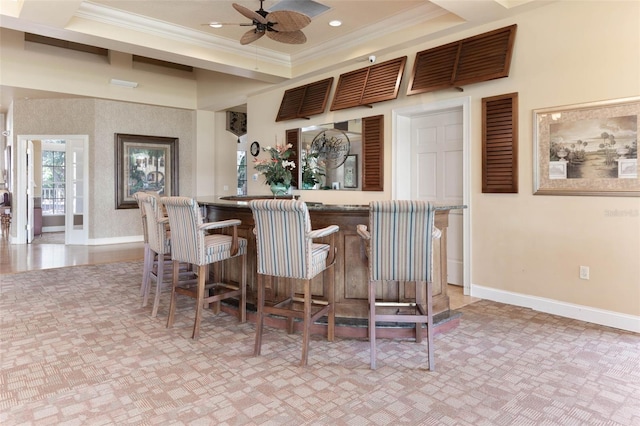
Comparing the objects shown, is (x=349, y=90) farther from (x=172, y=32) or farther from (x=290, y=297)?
(x=290, y=297)

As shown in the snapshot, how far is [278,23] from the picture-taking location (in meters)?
3.86

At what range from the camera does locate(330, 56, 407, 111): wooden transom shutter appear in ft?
16.5

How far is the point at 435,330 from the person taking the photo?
3.22 metres

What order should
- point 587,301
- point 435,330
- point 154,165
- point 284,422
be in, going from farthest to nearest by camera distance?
point 154,165
point 587,301
point 435,330
point 284,422

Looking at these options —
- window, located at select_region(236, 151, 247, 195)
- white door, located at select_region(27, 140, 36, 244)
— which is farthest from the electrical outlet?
white door, located at select_region(27, 140, 36, 244)

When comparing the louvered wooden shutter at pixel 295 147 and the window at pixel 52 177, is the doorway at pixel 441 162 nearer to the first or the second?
the louvered wooden shutter at pixel 295 147

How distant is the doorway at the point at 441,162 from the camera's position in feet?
14.6

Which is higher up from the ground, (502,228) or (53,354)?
(502,228)

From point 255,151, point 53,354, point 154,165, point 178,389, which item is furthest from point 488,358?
point 154,165

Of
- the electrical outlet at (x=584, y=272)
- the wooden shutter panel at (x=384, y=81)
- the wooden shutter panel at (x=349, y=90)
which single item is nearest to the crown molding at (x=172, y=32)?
the wooden shutter panel at (x=349, y=90)

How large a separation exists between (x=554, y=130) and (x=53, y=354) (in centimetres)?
453

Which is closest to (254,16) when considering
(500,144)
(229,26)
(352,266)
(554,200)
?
(229,26)

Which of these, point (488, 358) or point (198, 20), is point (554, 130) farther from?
point (198, 20)

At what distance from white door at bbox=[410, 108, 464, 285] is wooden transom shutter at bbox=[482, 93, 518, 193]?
0.46 meters
